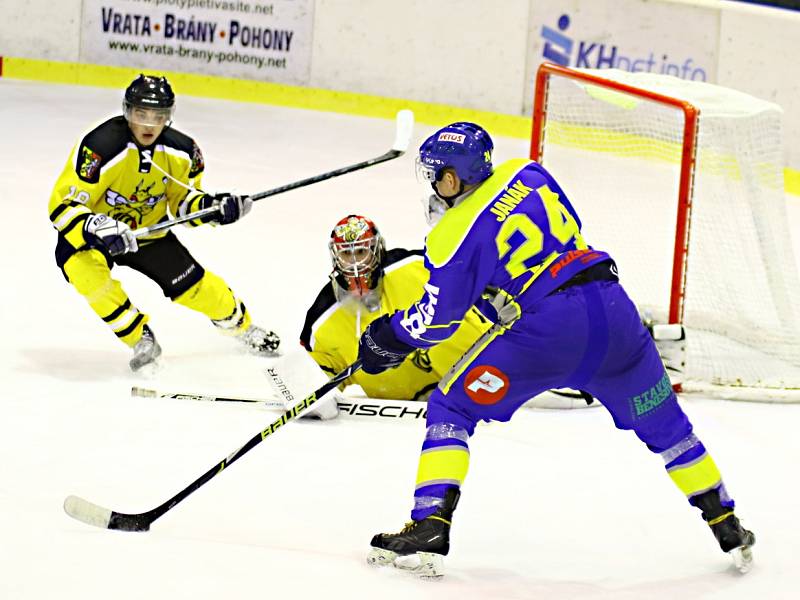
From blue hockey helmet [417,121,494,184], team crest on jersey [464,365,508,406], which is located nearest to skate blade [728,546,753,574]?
team crest on jersey [464,365,508,406]

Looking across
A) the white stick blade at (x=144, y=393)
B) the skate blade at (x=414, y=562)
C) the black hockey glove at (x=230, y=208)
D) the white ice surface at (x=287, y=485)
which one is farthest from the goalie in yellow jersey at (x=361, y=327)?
the skate blade at (x=414, y=562)

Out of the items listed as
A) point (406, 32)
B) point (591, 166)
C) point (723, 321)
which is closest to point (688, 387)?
point (723, 321)

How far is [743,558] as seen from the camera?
2.84 m

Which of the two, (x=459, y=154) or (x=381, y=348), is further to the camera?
(x=381, y=348)

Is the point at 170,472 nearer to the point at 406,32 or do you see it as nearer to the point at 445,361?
the point at 445,361

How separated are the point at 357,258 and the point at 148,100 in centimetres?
93

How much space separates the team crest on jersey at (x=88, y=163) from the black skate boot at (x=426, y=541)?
195cm

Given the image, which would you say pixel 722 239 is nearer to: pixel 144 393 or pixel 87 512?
pixel 144 393

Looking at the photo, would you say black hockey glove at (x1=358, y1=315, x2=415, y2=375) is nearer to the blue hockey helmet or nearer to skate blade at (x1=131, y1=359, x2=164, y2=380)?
the blue hockey helmet

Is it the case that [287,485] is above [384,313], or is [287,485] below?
below

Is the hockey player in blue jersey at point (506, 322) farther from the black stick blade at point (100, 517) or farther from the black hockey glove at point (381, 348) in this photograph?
the black stick blade at point (100, 517)

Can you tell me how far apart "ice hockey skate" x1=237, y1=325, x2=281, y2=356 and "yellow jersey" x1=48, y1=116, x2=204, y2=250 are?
0.45 metres

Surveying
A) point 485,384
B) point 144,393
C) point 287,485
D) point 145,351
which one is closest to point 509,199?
→ point 485,384

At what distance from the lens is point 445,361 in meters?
3.85
